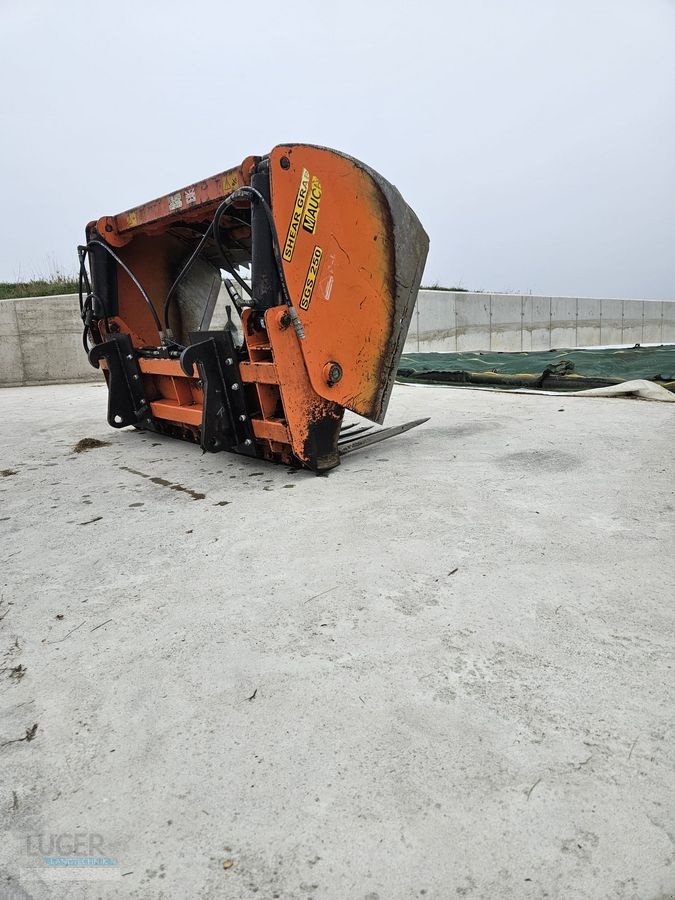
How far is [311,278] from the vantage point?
278cm

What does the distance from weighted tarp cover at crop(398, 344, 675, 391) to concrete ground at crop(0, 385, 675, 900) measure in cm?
359

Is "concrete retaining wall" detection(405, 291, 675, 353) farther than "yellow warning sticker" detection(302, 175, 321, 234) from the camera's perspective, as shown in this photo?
Yes

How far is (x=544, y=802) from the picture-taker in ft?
3.03

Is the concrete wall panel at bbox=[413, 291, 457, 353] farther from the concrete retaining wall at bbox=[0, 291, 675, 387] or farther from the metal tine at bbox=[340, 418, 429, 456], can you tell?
the metal tine at bbox=[340, 418, 429, 456]

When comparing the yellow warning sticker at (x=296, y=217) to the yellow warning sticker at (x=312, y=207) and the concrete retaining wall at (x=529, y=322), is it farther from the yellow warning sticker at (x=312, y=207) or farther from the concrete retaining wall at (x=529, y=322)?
the concrete retaining wall at (x=529, y=322)

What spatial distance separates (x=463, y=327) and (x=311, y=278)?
10654 millimetres

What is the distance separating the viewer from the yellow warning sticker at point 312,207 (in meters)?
2.72

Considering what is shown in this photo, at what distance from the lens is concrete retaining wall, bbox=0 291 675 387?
Result: 839 centimetres

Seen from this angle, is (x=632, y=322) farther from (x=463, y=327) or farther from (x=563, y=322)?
(x=463, y=327)

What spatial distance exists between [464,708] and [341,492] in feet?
4.98

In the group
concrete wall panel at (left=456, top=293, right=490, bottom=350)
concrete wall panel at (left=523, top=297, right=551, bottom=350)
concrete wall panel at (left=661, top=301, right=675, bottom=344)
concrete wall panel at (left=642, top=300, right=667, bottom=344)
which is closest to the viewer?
concrete wall panel at (left=456, top=293, right=490, bottom=350)

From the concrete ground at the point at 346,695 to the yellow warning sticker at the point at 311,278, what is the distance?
99 cm

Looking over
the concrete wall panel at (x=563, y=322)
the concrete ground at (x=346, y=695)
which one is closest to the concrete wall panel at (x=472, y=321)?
the concrete wall panel at (x=563, y=322)

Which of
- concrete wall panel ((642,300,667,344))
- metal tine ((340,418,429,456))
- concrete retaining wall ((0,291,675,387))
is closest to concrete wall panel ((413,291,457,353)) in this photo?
concrete retaining wall ((0,291,675,387))
